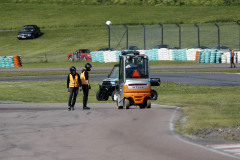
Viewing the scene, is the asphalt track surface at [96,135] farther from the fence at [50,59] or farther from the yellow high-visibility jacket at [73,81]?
the fence at [50,59]

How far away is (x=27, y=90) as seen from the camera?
107ft

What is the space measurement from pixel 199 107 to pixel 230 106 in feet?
3.91

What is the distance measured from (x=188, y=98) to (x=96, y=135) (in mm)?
10987

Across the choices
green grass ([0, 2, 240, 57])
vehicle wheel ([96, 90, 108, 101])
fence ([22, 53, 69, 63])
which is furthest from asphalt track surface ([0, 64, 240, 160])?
green grass ([0, 2, 240, 57])

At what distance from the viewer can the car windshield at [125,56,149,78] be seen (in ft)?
68.9

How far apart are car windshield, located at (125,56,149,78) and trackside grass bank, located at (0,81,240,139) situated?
2.08m

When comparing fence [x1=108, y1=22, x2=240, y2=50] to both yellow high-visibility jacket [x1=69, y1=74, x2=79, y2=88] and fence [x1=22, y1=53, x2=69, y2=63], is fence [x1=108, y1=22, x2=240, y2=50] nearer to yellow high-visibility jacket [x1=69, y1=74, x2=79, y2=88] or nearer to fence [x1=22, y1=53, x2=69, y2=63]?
fence [x1=22, y1=53, x2=69, y2=63]

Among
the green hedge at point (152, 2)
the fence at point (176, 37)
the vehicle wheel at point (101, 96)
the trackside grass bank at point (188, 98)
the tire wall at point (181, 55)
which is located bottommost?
the trackside grass bank at point (188, 98)

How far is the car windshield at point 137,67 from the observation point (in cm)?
2100

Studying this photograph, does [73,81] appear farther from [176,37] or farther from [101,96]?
[176,37]

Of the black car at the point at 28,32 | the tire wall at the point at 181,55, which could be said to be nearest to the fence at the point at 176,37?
the black car at the point at 28,32

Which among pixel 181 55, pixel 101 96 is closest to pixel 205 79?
pixel 101 96

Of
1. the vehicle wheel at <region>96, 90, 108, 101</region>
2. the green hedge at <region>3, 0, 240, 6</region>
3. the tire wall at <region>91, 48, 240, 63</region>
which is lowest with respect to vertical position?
the vehicle wheel at <region>96, 90, 108, 101</region>

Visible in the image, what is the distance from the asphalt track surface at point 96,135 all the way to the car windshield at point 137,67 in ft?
4.57
